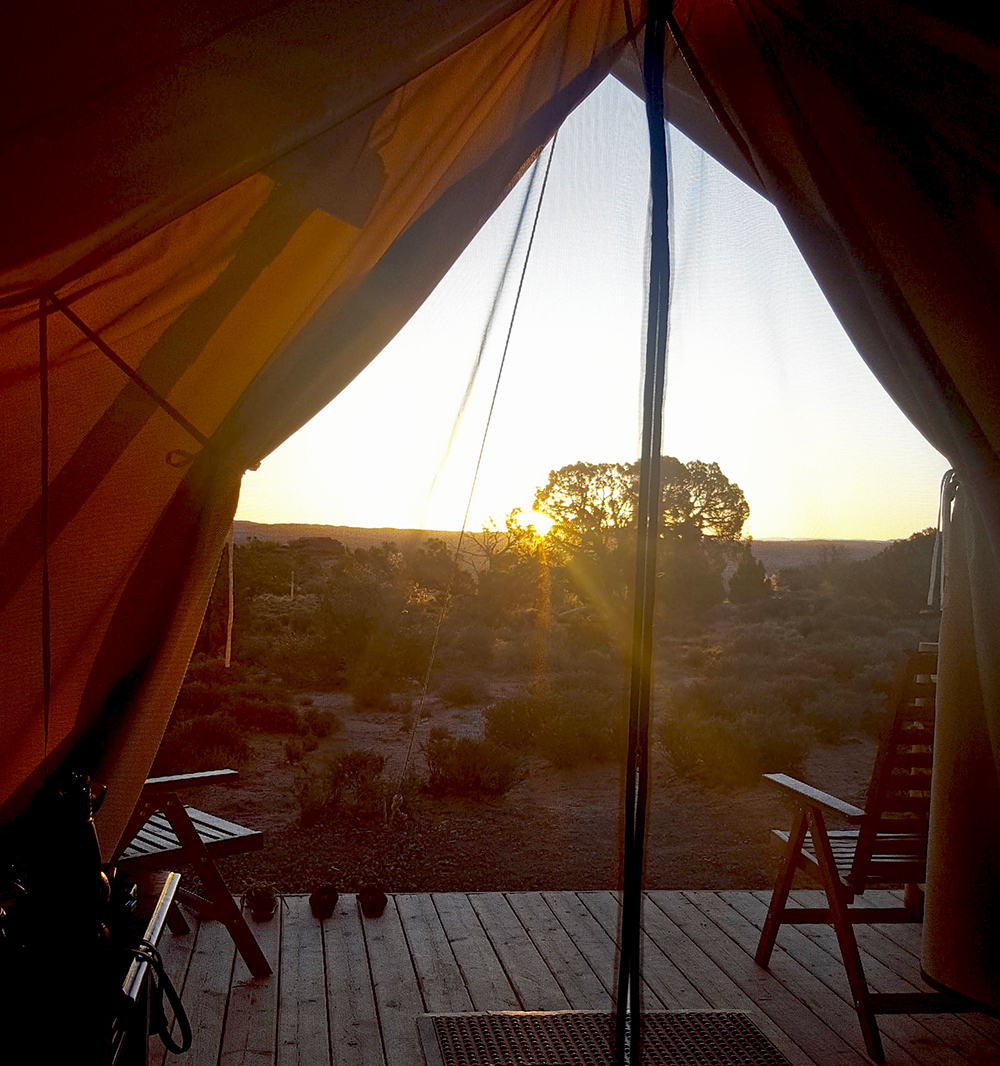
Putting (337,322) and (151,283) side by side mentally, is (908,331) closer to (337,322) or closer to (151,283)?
(337,322)

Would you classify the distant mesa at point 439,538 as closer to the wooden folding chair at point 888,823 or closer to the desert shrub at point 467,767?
the wooden folding chair at point 888,823

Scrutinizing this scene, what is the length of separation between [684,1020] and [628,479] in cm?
131

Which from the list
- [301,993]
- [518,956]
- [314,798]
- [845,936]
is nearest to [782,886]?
[845,936]

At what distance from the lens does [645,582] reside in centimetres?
194

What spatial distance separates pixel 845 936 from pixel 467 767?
2.50 metres

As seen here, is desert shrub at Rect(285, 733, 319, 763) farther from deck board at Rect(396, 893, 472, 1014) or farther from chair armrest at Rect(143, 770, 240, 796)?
chair armrest at Rect(143, 770, 240, 796)

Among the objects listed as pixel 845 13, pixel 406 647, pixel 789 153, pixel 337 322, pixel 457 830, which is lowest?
pixel 457 830

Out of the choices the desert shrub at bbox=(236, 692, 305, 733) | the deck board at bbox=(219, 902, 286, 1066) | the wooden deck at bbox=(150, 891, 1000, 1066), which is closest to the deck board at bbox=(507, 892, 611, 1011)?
the wooden deck at bbox=(150, 891, 1000, 1066)

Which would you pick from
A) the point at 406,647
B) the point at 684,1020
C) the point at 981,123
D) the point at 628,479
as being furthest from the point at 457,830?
the point at 981,123

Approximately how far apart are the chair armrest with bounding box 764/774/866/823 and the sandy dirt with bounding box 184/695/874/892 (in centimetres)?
135

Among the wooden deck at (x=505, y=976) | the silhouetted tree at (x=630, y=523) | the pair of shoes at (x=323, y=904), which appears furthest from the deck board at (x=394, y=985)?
the silhouetted tree at (x=630, y=523)

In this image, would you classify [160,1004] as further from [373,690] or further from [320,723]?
[320,723]

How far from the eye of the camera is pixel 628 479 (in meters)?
2.06

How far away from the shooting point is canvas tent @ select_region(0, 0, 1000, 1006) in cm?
167
